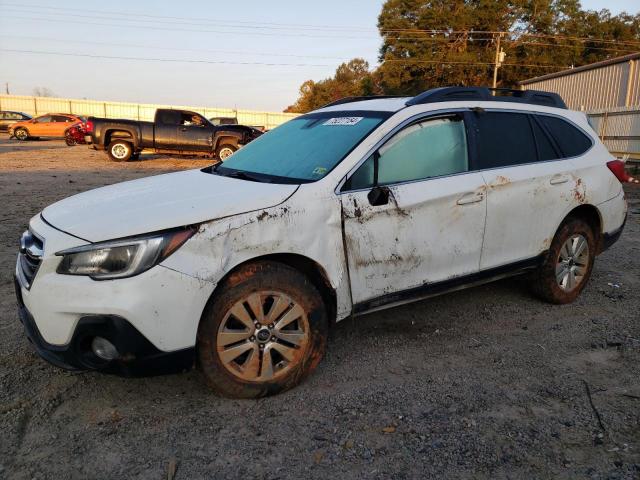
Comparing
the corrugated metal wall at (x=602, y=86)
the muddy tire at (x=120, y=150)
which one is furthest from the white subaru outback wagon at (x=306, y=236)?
the corrugated metal wall at (x=602, y=86)

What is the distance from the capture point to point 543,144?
4281mm

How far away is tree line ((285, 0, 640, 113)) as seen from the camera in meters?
42.2

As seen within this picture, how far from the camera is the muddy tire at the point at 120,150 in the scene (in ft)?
56.3

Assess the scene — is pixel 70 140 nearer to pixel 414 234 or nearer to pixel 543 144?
pixel 543 144

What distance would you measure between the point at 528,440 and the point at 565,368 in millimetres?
996

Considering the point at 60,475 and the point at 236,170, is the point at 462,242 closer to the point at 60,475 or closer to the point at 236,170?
the point at 236,170

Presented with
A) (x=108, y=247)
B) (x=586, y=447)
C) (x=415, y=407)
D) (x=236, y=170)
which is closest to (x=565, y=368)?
(x=586, y=447)

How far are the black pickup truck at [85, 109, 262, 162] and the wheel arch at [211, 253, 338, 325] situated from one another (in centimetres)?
1497

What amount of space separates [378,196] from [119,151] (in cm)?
1598

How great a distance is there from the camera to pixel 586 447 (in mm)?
2572

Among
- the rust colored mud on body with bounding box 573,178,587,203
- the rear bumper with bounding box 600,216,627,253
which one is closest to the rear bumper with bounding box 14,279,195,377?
the rust colored mud on body with bounding box 573,178,587,203

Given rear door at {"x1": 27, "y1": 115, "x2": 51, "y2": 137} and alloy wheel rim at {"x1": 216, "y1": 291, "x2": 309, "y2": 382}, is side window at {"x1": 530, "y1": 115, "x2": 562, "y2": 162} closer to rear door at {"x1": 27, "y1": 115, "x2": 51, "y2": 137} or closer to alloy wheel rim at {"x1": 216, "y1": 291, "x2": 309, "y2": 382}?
alloy wheel rim at {"x1": 216, "y1": 291, "x2": 309, "y2": 382}

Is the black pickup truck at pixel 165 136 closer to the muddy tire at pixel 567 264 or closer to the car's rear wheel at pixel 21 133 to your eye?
the car's rear wheel at pixel 21 133

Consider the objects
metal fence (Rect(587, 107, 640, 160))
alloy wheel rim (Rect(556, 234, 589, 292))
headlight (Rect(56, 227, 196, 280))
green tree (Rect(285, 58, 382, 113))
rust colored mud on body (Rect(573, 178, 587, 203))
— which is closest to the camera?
headlight (Rect(56, 227, 196, 280))
